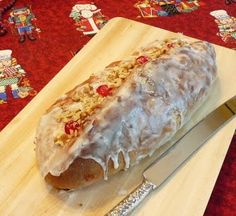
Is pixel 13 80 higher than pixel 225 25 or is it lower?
higher

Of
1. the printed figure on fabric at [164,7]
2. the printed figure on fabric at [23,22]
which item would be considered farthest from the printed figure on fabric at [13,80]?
the printed figure on fabric at [164,7]

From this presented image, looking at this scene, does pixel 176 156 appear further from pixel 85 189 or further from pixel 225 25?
pixel 225 25

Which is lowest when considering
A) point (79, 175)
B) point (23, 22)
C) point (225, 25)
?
point (225, 25)

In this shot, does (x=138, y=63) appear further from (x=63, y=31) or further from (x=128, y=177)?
(x=63, y=31)

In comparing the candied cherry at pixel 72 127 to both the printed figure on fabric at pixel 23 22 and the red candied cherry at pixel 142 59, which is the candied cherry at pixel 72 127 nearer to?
the red candied cherry at pixel 142 59

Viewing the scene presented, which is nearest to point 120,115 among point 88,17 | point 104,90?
point 104,90

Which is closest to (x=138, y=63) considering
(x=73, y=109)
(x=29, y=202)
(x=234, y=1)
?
(x=73, y=109)
